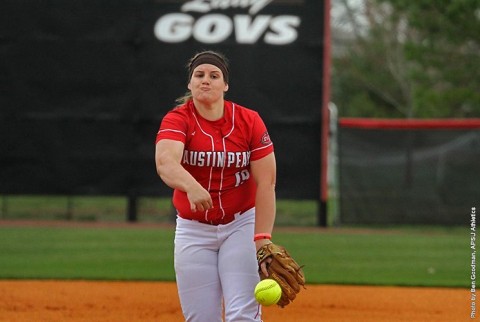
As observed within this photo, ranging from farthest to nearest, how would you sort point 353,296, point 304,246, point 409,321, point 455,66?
point 455,66, point 304,246, point 353,296, point 409,321

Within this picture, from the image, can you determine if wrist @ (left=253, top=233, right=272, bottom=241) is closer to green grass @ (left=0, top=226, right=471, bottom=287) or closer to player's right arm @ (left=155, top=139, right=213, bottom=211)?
player's right arm @ (left=155, top=139, right=213, bottom=211)

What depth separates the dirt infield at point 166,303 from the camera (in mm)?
8094

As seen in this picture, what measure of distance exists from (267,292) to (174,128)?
3.03ft

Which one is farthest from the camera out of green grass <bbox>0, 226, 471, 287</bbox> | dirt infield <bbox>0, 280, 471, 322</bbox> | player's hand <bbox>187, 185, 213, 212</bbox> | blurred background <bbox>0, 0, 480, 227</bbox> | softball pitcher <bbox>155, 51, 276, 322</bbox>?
blurred background <bbox>0, 0, 480, 227</bbox>

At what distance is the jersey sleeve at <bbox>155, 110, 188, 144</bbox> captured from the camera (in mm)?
5172

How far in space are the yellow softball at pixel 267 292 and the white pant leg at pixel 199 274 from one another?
270 millimetres

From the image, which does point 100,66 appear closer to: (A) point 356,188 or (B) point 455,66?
(A) point 356,188

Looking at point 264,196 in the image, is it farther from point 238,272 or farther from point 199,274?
point 199,274

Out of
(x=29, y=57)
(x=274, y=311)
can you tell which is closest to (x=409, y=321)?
(x=274, y=311)

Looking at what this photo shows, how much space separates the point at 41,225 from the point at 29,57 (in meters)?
2.71

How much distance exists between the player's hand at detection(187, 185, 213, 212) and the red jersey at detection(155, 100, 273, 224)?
0.43 meters

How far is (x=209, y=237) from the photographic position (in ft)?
17.6

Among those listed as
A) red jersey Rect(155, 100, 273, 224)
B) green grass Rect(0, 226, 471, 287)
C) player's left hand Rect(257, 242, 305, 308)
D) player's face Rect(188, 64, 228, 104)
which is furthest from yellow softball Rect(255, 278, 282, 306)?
green grass Rect(0, 226, 471, 287)

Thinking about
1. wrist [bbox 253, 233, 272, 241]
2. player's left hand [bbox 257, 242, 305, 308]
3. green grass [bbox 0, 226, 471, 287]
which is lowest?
green grass [bbox 0, 226, 471, 287]
